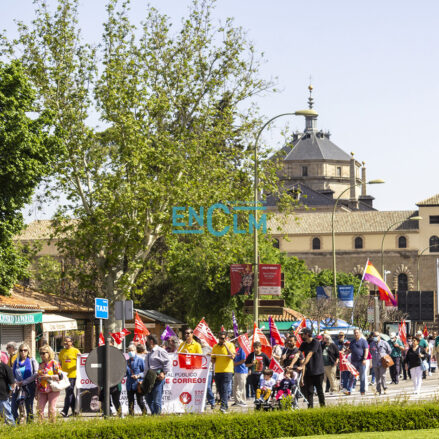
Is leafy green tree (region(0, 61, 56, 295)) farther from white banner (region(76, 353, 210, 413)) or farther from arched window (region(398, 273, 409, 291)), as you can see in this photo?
arched window (region(398, 273, 409, 291))

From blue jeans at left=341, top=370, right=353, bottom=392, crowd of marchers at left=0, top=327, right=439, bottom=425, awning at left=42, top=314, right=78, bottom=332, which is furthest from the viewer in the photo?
awning at left=42, top=314, right=78, bottom=332

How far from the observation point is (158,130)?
131ft

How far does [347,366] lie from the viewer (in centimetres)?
2781

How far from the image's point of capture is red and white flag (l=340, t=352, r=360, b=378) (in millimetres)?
27469

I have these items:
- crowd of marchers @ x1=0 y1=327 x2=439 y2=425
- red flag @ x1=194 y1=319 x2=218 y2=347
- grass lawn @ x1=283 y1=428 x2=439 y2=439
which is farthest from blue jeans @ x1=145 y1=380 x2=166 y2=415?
red flag @ x1=194 y1=319 x2=218 y2=347

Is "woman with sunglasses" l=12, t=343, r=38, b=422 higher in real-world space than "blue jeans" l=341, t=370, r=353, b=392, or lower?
higher

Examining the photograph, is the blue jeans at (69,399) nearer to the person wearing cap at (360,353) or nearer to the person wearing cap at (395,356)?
the person wearing cap at (360,353)

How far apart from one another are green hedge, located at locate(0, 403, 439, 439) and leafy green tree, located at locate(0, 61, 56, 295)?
2034 cm

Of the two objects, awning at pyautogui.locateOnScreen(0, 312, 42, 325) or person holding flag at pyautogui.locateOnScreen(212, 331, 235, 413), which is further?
awning at pyautogui.locateOnScreen(0, 312, 42, 325)

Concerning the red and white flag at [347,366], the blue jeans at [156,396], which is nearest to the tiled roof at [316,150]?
the red and white flag at [347,366]

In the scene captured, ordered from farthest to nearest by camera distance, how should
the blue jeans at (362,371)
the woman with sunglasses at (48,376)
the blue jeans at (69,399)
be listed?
Answer: 1. the blue jeans at (362,371)
2. the blue jeans at (69,399)
3. the woman with sunglasses at (48,376)

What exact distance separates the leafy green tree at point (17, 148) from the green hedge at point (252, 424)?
20342 mm

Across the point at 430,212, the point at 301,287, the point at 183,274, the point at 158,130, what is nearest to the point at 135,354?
the point at 158,130

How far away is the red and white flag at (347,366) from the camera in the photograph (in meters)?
27.5
